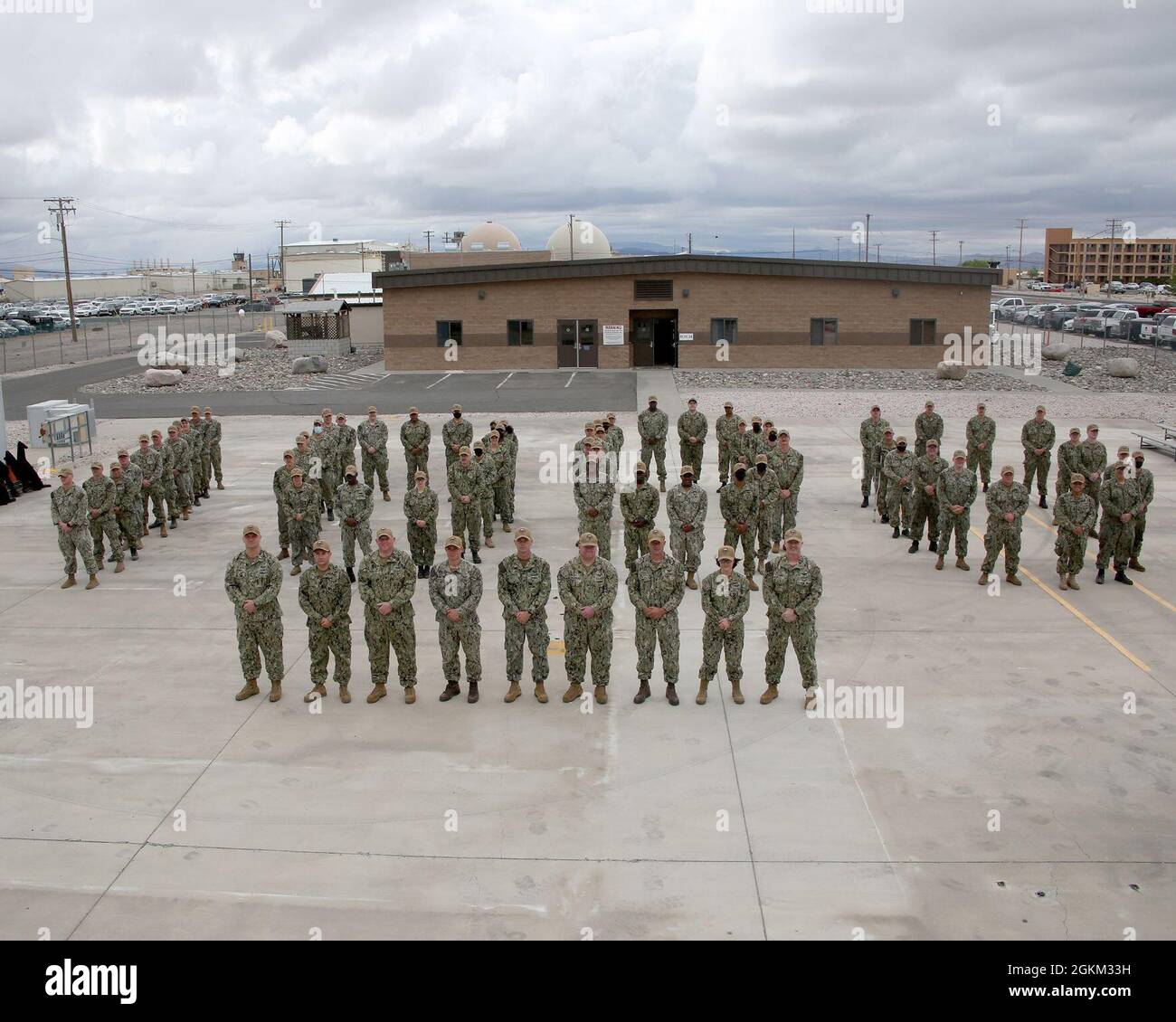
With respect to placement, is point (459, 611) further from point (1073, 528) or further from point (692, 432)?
point (692, 432)

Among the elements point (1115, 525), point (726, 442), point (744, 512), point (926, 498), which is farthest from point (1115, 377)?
point (744, 512)

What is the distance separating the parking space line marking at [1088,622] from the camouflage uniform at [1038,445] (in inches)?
145

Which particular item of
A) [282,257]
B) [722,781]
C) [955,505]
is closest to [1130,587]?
[955,505]

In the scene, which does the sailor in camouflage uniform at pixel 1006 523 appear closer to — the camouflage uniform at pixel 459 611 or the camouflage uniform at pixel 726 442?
the camouflage uniform at pixel 726 442

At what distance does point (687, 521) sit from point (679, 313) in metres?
27.5

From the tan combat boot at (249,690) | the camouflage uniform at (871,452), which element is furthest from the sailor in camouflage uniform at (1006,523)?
the tan combat boot at (249,690)

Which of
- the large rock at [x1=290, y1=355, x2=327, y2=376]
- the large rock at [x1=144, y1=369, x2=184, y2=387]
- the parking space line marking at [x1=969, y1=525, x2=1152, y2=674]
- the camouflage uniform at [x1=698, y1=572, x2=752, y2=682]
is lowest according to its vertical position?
the parking space line marking at [x1=969, y1=525, x2=1152, y2=674]

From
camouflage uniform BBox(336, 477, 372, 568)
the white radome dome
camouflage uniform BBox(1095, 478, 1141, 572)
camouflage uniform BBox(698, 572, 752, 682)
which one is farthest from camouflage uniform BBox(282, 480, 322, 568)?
the white radome dome

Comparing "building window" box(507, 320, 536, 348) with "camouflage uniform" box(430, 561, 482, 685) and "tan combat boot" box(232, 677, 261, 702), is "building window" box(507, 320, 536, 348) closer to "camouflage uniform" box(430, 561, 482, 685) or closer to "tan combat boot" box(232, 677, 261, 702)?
"camouflage uniform" box(430, 561, 482, 685)

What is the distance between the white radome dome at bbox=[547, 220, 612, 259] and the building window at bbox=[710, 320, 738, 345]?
18.2m

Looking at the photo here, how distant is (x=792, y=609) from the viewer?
9883mm

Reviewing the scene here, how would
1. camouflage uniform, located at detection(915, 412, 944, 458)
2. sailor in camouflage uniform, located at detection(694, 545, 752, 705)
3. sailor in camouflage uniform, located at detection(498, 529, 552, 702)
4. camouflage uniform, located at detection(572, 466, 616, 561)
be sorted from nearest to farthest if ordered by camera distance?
1. sailor in camouflage uniform, located at detection(694, 545, 752, 705)
2. sailor in camouflage uniform, located at detection(498, 529, 552, 702)
3. camouflage uniform, located at detection(572, 466, 616, 561)
4. camouflage uniform, located at detection(915, 412, 944, 458)

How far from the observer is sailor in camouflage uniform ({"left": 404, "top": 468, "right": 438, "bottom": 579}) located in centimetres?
1375

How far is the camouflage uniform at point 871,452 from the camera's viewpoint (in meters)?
17.4
